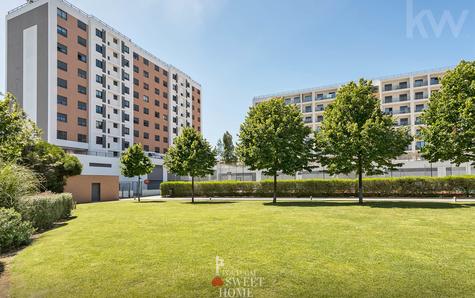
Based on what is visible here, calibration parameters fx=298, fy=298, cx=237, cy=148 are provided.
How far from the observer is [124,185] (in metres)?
56.2

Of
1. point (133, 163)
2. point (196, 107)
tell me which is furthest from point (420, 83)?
point (133, 163)

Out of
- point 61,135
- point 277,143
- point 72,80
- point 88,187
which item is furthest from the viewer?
point 72,80

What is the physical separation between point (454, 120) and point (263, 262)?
22762 mm

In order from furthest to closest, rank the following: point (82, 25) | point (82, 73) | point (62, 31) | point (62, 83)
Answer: point (82, 25) < point (82, 73) < point (62, 31) < point (62, 83)

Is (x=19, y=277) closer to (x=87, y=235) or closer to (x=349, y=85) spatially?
(x=87, y=235)

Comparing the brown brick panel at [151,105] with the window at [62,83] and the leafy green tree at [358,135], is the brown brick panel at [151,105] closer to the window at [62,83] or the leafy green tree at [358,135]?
the window at [62,83]

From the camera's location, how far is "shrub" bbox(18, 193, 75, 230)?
44.6 feet

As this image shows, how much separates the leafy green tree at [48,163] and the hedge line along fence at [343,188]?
19.5 meters

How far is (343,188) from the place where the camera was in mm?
36781

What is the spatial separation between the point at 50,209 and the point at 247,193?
1161 inches

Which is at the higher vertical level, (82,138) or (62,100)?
(62,100)

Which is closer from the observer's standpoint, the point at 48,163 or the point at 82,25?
the point at 48,163

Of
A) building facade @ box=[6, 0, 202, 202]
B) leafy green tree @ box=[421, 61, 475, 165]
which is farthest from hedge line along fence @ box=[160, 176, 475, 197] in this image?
building facade @ box=[6, 0, 202, 202]

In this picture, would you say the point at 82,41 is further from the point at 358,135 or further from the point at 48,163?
the point at 358,135
